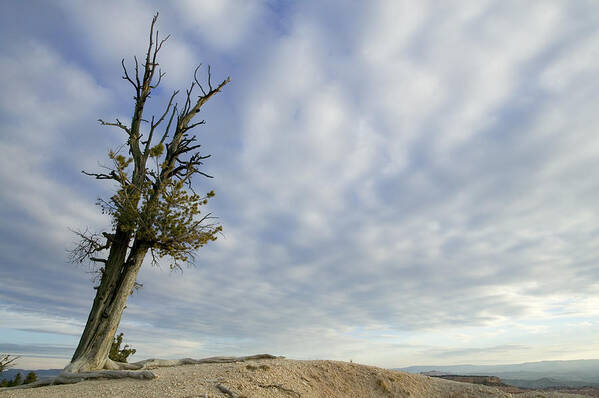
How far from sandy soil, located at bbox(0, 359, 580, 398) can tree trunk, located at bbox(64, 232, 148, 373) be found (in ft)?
7.49

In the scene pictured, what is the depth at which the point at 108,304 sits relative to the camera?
45.1 feet

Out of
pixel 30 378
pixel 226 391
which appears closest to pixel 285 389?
pixel 226 391

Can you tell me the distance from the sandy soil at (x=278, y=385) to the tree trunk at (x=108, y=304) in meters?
2.28

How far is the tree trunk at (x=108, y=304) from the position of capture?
1262cm

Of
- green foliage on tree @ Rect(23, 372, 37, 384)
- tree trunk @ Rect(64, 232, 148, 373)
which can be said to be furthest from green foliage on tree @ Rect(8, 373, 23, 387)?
tree trunk @ Rect(64, 232, 148, 373)

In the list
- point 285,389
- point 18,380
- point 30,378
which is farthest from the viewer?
point 30,378

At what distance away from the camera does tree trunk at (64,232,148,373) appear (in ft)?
41.4

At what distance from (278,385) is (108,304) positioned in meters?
8.14

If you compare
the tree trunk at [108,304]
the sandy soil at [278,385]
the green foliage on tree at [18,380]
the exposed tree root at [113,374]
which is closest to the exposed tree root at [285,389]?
the sandy soil at [278,385]

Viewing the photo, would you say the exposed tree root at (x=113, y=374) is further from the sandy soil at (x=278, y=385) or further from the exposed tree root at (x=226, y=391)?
the exposed tree root at (x=226, y=391)

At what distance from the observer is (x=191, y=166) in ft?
58.4

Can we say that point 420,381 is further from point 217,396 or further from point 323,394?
point 217,396

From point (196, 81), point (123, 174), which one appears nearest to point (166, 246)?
point (123, 174)

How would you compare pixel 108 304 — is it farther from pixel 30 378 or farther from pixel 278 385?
pixel 30 378
